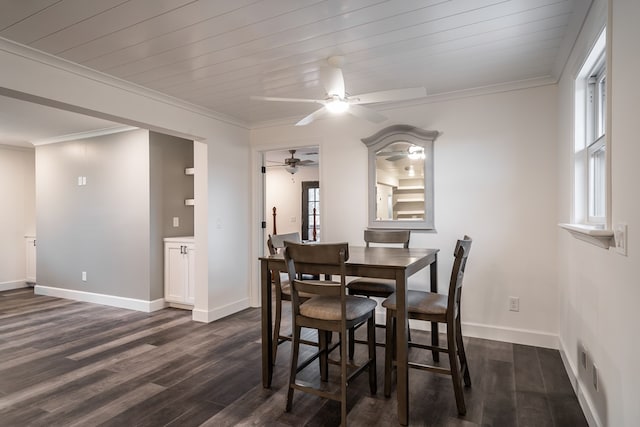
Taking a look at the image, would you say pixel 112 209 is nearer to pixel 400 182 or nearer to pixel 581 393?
pixel 400 182

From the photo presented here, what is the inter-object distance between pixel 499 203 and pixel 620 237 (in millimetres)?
1882

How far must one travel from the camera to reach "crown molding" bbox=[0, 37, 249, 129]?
232 centimetres

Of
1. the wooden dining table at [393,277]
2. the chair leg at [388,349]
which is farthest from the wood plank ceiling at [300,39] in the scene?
the chair leg at [388,349]

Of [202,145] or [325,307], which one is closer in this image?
[325,307]

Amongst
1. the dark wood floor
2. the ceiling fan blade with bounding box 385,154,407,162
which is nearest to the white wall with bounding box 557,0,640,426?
the dark wood floor

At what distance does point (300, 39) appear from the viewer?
7.57 feet

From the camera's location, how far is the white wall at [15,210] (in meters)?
5.76

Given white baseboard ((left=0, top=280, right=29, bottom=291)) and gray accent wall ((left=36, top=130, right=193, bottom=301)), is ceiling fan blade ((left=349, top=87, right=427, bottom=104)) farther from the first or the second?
white baseboard ((left=0, top=280, right=29, bottom=291))

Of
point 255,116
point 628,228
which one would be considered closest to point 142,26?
point 255,116

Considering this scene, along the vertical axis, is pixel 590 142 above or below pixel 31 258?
above

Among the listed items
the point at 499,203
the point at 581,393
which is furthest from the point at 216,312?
the point at 581,393

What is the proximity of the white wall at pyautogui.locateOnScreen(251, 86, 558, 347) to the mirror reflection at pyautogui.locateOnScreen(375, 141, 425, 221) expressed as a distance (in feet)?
0.59

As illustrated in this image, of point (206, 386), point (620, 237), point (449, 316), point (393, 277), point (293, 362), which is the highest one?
point (620, 237)

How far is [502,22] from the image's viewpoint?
2.13 metres
